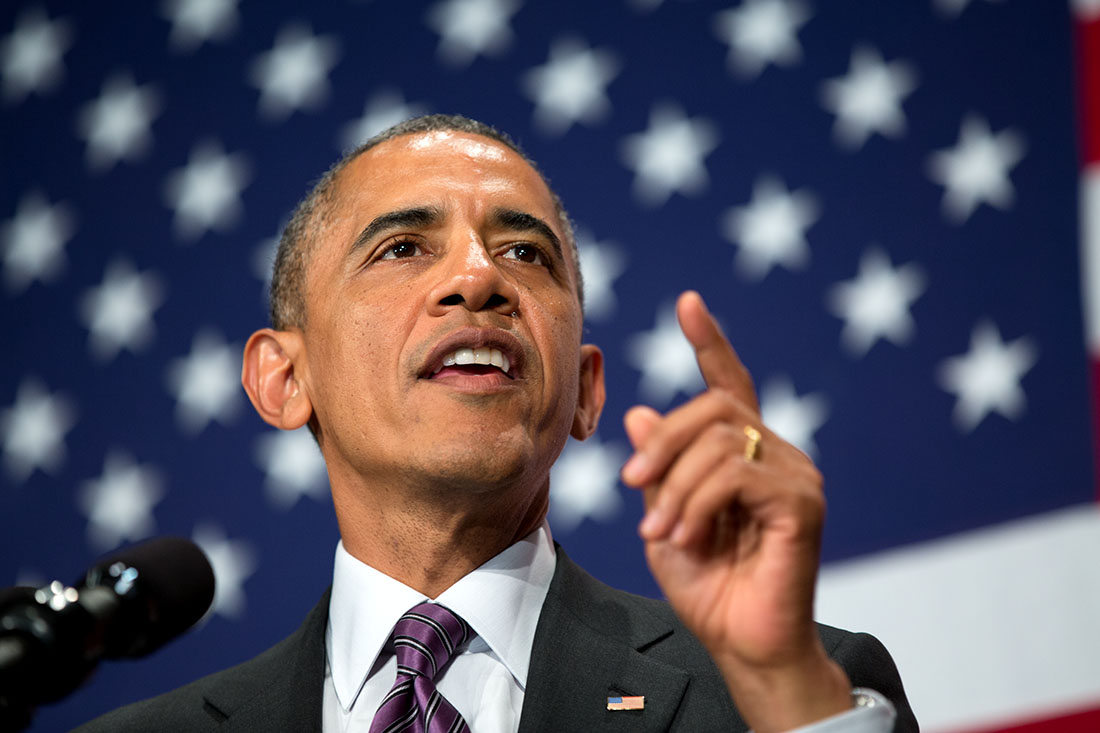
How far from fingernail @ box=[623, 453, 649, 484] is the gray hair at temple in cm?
90

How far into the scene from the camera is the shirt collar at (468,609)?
5.32 feet

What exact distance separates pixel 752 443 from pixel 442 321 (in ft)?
2.03

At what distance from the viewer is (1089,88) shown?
283 cm

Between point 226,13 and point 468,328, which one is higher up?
point 468,328

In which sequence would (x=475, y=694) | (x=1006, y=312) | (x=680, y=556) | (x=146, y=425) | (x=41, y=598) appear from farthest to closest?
(x=146, y=425)
(x=1006, y=312)
(x=475, y=694)
(x=680, y=556)
(x=41, y=598)

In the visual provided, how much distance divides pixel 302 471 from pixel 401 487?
1.59m

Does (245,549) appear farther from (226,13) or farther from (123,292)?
(226,13)

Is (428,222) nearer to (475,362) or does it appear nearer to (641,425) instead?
(475,362)

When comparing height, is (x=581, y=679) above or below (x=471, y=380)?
below

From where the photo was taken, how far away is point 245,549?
316cm

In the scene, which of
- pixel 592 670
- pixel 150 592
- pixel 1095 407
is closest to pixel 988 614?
pixel 1095 407

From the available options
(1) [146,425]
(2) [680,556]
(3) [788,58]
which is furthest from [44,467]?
(2) [680,556]

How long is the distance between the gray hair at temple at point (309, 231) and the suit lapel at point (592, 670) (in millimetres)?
567

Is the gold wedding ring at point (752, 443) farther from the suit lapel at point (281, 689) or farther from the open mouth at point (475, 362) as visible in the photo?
the suit lapel at point (281, 689)
